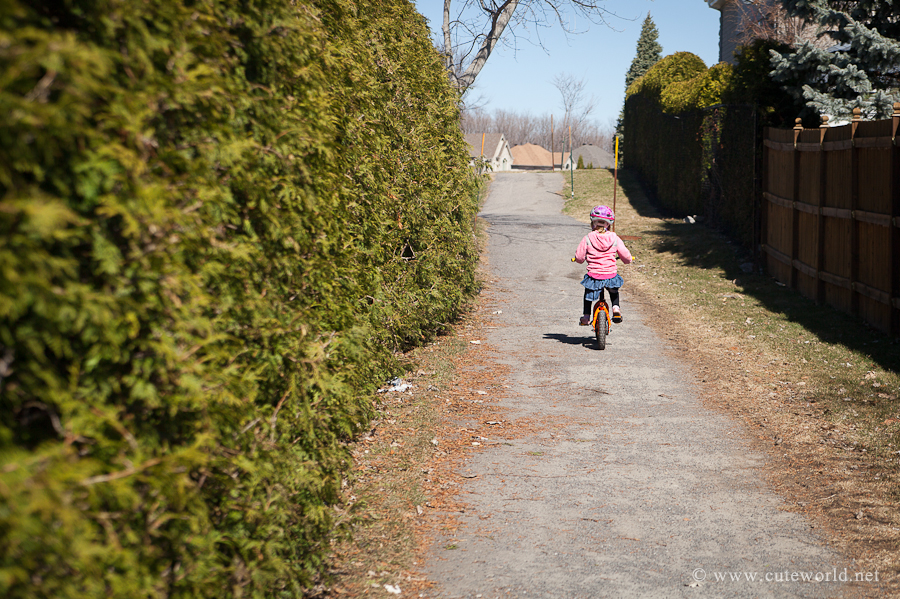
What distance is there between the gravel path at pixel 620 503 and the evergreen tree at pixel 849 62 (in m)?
6.54

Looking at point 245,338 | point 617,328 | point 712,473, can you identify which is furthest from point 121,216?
point 617,328

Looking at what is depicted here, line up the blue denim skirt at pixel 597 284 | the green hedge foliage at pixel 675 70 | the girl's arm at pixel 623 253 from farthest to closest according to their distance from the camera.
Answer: the green hedge foliage at pixel 675 70 → the blue denim skirt at pixel 597 284 → the girl's arm at pixel 623 253

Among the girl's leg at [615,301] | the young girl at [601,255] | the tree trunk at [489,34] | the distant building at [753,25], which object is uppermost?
the distant building at [753,25]

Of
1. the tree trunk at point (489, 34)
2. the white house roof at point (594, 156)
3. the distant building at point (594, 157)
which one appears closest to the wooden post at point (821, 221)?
the tree trunk at point (489, 34)

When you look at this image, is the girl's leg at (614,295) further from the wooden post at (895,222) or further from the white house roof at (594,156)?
the white house roof at (594,156)

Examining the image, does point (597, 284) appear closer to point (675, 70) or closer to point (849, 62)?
point (849, 62)

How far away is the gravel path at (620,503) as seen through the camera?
385 cm

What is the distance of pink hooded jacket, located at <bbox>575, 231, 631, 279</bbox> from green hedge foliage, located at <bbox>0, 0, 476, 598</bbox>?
18.3 ft

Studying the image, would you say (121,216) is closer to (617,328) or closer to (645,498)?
(645,498)

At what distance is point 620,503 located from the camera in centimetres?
476

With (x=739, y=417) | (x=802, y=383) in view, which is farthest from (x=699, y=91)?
(x=739, y=417)

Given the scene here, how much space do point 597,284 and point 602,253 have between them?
0.38 meters

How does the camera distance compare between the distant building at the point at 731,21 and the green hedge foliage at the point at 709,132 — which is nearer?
the green hedge foliage at the point at 709,132

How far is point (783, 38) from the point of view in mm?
25047
